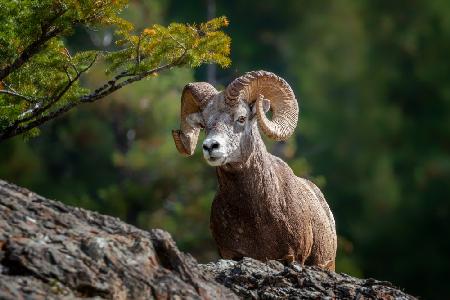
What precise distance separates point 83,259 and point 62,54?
432cm

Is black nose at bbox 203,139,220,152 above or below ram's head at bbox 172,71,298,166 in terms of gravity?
below

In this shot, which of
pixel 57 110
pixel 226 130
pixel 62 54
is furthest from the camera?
pixel 62 54

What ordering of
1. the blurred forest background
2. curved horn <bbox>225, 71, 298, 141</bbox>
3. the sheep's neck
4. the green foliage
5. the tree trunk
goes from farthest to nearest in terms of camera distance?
the blurred forest background, curved horn <bbox>225, 71, 298, 141</bbox>, the sheep's neck, the green foliage, the tree trunk

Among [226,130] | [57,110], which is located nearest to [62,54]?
[57,110]

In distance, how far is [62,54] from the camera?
14.5 m

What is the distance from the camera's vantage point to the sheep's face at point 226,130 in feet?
46.4

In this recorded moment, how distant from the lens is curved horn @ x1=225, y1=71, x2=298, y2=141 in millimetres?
14711

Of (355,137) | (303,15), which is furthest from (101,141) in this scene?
(303,15)

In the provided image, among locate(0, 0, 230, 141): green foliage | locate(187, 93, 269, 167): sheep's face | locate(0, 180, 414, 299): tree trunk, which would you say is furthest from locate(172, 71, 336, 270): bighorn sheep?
locate(0, 180, 414, 299): tree trunk

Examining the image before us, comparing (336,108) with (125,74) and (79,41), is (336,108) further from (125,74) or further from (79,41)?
(125,74)

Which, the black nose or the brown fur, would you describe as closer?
the black nose

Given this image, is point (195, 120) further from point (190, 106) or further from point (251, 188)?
point (251, 188)

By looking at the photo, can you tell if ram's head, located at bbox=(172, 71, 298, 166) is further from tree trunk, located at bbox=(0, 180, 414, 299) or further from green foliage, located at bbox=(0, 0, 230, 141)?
tree trunk, located at bbox=(0, 180, 414, 299)

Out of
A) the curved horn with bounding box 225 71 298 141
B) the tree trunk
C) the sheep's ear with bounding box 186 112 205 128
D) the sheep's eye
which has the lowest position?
the tree trunk
